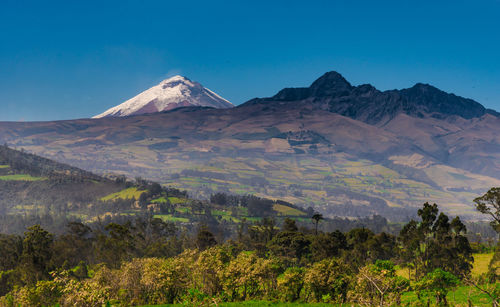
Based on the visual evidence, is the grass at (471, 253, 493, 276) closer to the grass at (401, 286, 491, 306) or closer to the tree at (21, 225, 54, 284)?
the grass at (401, 286, 491, 306)

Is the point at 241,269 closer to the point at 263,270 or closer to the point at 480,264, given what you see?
the point at 263,270

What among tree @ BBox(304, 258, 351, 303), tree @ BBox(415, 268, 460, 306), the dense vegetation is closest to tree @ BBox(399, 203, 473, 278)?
the dense vegetation

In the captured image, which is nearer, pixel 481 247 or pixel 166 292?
pixel 166 292

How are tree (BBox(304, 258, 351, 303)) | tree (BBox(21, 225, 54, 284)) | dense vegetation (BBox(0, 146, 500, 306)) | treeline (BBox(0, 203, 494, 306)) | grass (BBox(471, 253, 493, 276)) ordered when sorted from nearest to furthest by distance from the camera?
dense vegetation (BBox(0, 146, 500, 306)), treeline (BBox(0, 203, 494, 306)), tree (BBox(304, 258, 351, 303)), tree (BBox(21, 225, 54, 284)), grass (BBox(471, 253, 493, 276))

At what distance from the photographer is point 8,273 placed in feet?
278

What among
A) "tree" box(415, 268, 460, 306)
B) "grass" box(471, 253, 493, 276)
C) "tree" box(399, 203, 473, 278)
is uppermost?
"tree" box(415, 268, 460, 306)

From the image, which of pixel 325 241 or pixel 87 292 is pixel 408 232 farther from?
pixel 87 292

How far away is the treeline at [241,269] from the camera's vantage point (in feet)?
133

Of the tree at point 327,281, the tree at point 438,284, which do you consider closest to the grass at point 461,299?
the tree at point 438,284

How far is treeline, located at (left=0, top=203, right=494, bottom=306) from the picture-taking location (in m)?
40.6

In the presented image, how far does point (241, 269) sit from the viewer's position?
155 feet

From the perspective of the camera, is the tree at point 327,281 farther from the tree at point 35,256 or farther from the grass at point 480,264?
the tree at point 35,256

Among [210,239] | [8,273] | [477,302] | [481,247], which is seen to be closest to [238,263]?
[477,302]

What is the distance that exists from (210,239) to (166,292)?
2686 inches
